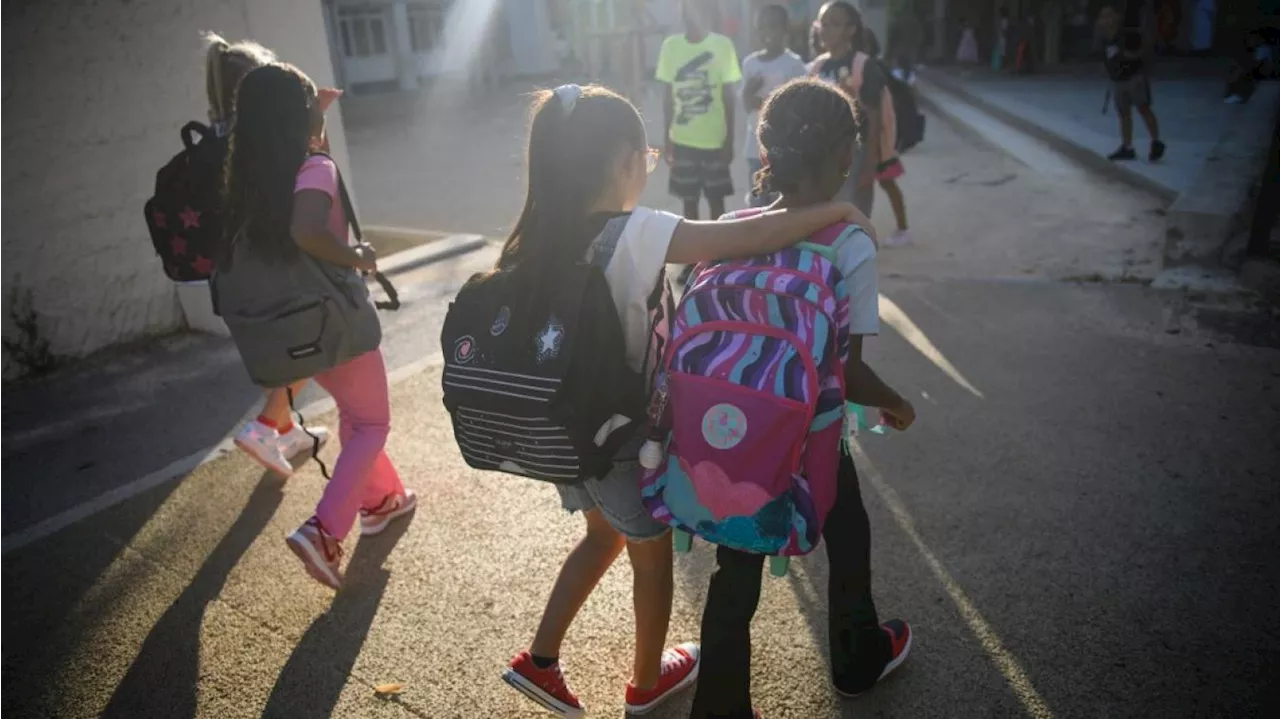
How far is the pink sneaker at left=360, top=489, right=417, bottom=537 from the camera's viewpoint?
342 cm

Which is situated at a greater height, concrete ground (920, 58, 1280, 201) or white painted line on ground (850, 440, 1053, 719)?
concrete ground (920, 58, 1280, 201)

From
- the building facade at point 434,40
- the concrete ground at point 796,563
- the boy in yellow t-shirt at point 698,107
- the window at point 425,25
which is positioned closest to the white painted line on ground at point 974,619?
the concrete ground at point 796,563

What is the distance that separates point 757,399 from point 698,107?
4.68 meters

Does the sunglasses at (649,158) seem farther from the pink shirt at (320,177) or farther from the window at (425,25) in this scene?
the window at (425,25)

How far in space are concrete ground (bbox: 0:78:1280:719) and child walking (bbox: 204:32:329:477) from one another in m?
0.24

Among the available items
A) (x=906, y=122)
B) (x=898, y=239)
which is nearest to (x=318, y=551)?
(x=898, y=239)

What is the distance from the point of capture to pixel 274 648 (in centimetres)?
281

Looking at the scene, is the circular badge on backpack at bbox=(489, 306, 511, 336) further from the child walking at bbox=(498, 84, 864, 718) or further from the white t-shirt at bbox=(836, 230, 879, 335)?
the white t-shirt at bbox=(836, 230, 879, 335)

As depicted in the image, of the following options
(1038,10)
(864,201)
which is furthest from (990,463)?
(1038,10)

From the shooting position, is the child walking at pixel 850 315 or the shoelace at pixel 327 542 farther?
the shoelace at pixel 327 542

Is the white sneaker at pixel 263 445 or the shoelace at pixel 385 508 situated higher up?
the white sneaker at pixel 263 445

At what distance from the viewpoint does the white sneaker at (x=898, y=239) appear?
286 inches

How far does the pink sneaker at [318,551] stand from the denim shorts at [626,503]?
1.23 metres

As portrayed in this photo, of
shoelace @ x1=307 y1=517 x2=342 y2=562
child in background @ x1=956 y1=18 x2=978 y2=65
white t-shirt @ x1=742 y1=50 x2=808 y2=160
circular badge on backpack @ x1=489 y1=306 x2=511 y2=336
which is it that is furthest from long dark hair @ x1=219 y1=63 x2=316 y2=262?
child in background @ x1=956 y1=18 x2=978 y2=65
